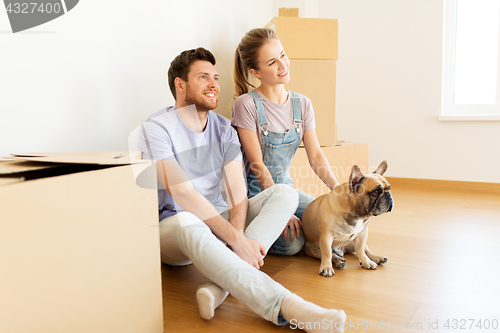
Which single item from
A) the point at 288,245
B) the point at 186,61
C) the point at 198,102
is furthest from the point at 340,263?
the point at 186,61

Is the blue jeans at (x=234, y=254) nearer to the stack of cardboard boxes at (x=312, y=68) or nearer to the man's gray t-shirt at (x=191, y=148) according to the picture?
the man's gray t-shirt at (x=191, y=148)

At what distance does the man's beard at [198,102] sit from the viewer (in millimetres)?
1309

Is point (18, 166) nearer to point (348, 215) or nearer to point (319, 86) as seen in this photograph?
point (348, 215)

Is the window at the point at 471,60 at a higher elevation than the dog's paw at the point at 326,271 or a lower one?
→ higher

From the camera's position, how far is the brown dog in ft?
3.98

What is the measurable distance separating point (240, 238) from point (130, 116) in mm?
669

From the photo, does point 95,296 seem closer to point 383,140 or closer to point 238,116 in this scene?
point 238,116

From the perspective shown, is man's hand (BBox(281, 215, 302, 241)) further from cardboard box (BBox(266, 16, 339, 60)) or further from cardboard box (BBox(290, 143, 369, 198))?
cardboard box (BBox(266, 16, 339, 60))

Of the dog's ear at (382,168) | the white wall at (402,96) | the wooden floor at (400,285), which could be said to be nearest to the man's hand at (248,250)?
the wooden floor at (400,285)

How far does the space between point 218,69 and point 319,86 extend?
51cm

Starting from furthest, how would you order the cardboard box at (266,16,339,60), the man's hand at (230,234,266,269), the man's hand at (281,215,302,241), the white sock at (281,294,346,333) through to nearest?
the cardboard box at (266,16,339,60)
the man's hand at (281,215,302,241)
the man's hand at (230,234,266,269)
the white sock at (281,294,346,333)

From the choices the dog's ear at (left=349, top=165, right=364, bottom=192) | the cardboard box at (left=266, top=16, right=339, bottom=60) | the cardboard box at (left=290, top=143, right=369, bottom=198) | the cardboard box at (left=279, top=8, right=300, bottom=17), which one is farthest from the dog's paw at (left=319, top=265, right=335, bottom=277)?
the cardboard box at (left=279, top=8, right=300, bottom=17)

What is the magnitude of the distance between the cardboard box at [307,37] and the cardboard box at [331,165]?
1.52 feet

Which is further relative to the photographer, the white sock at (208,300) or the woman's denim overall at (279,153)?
the woman's denim overall at (279,153)
